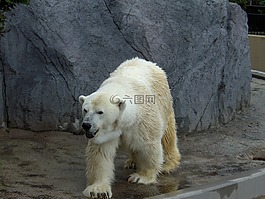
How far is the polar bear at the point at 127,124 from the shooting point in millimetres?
5770

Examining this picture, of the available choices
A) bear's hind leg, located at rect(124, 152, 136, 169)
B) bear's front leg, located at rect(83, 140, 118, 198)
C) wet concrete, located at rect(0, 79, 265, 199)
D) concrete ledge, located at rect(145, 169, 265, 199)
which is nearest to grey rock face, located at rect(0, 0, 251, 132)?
wet concrete, located at rect(0, 79, 265, 199)

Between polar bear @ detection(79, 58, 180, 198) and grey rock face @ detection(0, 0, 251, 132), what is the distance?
1652 millimetres

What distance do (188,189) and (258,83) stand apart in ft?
25.7

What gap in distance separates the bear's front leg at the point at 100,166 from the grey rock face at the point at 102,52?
247 centimetres

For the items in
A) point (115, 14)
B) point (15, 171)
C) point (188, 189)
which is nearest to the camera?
point (188, 189)

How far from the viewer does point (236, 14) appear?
10500 mm

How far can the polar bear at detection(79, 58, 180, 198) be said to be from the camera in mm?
5770

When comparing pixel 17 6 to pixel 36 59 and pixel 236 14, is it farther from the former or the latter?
pixel 236 14

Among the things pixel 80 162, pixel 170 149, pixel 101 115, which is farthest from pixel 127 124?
pixel 80 162

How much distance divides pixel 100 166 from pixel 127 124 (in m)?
0.48

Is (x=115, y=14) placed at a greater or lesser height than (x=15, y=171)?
greater

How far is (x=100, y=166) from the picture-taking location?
603 centimetres

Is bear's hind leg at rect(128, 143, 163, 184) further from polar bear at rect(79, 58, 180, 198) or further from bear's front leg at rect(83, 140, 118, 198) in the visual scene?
bear's front leg at rect(83, 140, 118, 198)

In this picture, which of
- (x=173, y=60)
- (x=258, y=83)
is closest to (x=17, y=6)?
(x=173, y=60)
